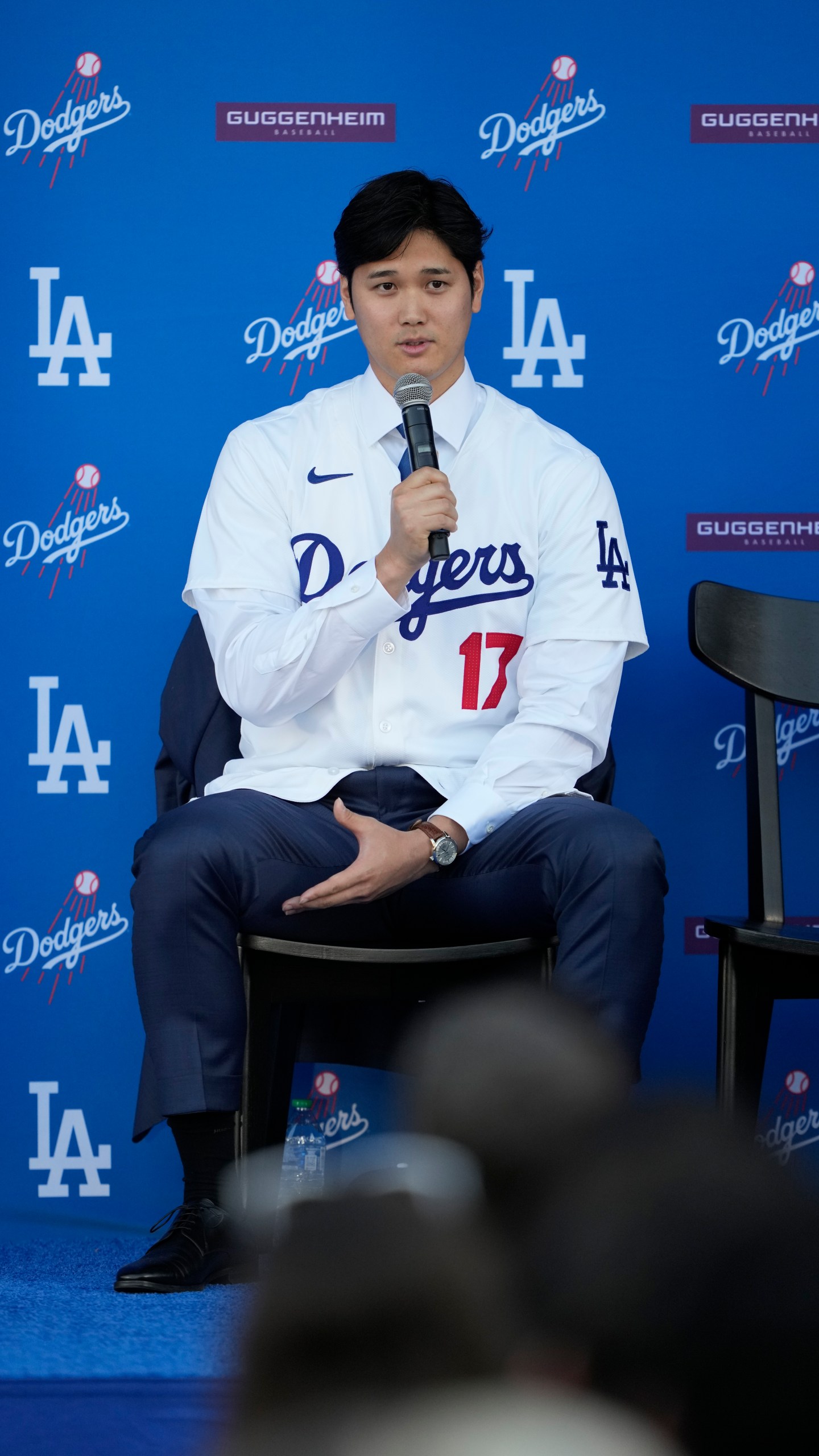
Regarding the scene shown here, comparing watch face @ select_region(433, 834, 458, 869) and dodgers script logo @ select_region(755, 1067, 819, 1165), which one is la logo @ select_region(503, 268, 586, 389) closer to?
watch face @ select_region(433, 834, 458, 869)

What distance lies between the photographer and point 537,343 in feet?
7.02

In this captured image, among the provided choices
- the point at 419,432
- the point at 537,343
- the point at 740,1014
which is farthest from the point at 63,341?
the point at 740,1014

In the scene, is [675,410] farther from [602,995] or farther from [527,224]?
[602,995]

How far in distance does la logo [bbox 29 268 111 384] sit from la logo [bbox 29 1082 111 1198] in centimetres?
111

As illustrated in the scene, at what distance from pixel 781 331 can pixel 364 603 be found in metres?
1.04

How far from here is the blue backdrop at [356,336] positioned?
210 centimetres

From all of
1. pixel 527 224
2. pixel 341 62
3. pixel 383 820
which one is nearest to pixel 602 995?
pixel 383 820

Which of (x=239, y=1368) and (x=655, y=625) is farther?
(x=655, y=625)

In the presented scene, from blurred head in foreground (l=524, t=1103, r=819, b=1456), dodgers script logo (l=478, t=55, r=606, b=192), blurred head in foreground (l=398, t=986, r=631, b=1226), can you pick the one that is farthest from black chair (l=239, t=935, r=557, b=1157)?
dodgers script logo (l=478, t=55, r=606, b=192)

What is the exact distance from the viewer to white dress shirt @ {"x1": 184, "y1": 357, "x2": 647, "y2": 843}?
5.13 feet

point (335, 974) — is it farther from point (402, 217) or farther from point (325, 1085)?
point (402, 217)

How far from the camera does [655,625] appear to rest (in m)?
2.13

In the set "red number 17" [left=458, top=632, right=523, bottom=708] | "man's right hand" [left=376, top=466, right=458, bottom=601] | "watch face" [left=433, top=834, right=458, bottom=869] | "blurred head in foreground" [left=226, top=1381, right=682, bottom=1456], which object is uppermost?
"man's right hand" [left=376, top=466, right=458, bottom=601]

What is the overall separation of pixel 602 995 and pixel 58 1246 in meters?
1.08
